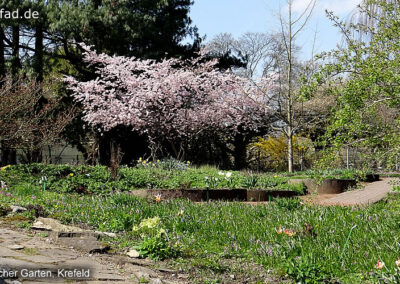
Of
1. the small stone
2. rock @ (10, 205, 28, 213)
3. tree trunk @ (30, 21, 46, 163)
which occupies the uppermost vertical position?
tree trunk @ (30, 21, 46, 163)

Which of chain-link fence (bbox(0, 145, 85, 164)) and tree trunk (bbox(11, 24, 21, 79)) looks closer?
chain-link fence (bbox(0, 145, 85, 164))

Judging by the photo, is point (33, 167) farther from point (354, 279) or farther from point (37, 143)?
point (354, 279)

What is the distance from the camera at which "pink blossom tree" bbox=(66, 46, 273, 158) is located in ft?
51.8

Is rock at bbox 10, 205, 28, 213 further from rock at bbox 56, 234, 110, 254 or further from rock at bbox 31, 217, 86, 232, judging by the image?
rock at bbox 56, 234, 110, 254

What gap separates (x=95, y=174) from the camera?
9.96m

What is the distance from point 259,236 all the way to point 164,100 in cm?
1216

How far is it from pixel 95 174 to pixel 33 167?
1.69 m

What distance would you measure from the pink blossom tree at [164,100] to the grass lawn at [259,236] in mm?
9532

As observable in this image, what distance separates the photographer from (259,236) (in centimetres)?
445

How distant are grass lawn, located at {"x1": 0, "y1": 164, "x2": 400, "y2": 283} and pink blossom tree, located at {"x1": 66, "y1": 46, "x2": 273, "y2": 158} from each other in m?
9.53

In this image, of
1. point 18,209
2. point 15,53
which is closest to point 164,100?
point 15,53

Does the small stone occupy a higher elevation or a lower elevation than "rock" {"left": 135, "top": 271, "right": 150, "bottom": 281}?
lower
